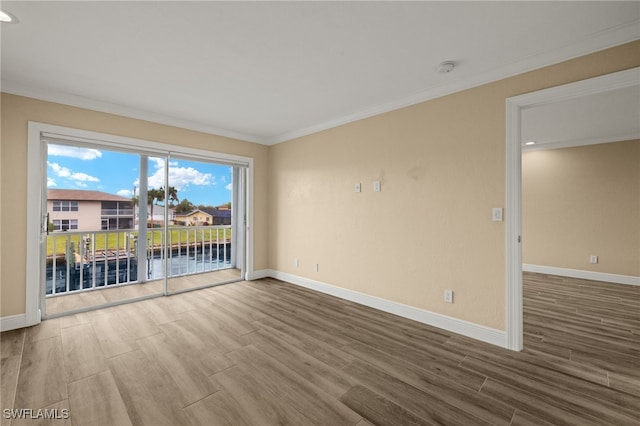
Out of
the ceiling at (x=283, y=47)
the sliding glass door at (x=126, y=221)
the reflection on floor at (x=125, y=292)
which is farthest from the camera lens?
the sliding glass door at (x=126, y=221)

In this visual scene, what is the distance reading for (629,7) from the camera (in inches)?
69.2

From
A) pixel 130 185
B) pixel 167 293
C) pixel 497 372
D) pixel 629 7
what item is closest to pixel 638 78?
pixel 629 7

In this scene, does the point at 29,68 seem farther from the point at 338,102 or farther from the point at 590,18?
the point at 590,18

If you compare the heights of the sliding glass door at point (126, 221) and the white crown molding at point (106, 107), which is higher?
the white crown molding at point (106, 107)

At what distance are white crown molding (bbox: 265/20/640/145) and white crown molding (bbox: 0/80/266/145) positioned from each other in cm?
230

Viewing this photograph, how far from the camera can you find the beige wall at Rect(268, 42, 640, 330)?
2529mm

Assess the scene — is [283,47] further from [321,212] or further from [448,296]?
[448,296]

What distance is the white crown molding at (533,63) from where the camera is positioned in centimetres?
198

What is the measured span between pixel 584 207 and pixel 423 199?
4226 mm

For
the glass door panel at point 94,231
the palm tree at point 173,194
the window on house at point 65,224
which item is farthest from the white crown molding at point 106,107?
the window on house at point 65,224

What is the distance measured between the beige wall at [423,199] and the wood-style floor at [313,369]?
19.2 inches

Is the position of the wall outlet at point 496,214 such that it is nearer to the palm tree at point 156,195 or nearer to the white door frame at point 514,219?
the white door frame at point 514,219

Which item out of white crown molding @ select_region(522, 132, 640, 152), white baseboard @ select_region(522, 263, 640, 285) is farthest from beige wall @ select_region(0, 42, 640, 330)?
white baseboard @ select_region(522, 263, 640, 285)

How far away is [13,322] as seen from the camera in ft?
9.20
